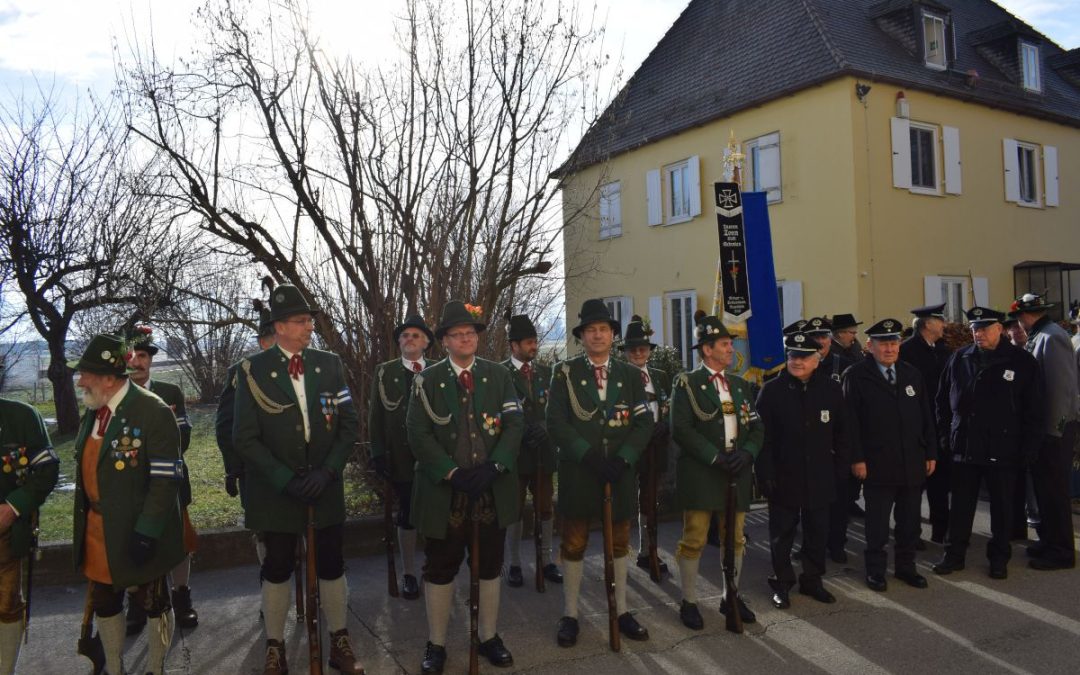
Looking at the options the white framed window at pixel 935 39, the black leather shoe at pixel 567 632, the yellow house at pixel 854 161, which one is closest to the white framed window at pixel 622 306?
the yellow house at pixel 854 161

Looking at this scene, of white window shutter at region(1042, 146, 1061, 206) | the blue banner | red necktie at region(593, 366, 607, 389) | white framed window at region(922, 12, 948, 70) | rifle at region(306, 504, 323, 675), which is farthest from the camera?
white window shutter at region(1042, 146, 1061, 206)

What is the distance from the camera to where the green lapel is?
499 cm

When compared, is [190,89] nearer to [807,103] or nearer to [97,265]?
[97,265]

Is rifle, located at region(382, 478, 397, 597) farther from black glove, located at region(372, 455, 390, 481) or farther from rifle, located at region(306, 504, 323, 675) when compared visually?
rifle, located at region(306, 504, 323, 675)

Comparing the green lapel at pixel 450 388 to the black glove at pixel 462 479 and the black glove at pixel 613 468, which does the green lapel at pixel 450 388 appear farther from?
the black glove at pixel 613 468

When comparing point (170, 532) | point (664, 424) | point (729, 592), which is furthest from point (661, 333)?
point (170, 532)

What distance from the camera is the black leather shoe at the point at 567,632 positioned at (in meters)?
5.20

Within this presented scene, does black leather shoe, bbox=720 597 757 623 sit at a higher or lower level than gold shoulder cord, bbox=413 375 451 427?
lower

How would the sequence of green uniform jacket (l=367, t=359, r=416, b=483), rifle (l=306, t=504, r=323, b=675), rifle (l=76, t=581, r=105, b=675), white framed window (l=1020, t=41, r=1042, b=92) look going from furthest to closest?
white framed window (l=1020, t=41, r=1042, b=92) < green uniform jacket (l=367, t=359, r=416, b=483) < rifle (l=76, t=581, r=105, b=675) < rifle (l=306, t=504, r=323, b=675)

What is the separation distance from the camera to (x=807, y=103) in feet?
53.1

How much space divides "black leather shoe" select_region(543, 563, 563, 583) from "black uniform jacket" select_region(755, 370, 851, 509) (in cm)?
180

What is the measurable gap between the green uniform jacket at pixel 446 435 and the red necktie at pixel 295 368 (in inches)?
26.6

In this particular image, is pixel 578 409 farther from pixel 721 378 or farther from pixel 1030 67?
pixel 1030 67

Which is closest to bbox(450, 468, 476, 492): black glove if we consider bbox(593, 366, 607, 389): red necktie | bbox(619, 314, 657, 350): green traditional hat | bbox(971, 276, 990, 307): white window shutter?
bbox(593, 366, 607, 389): red necktie
